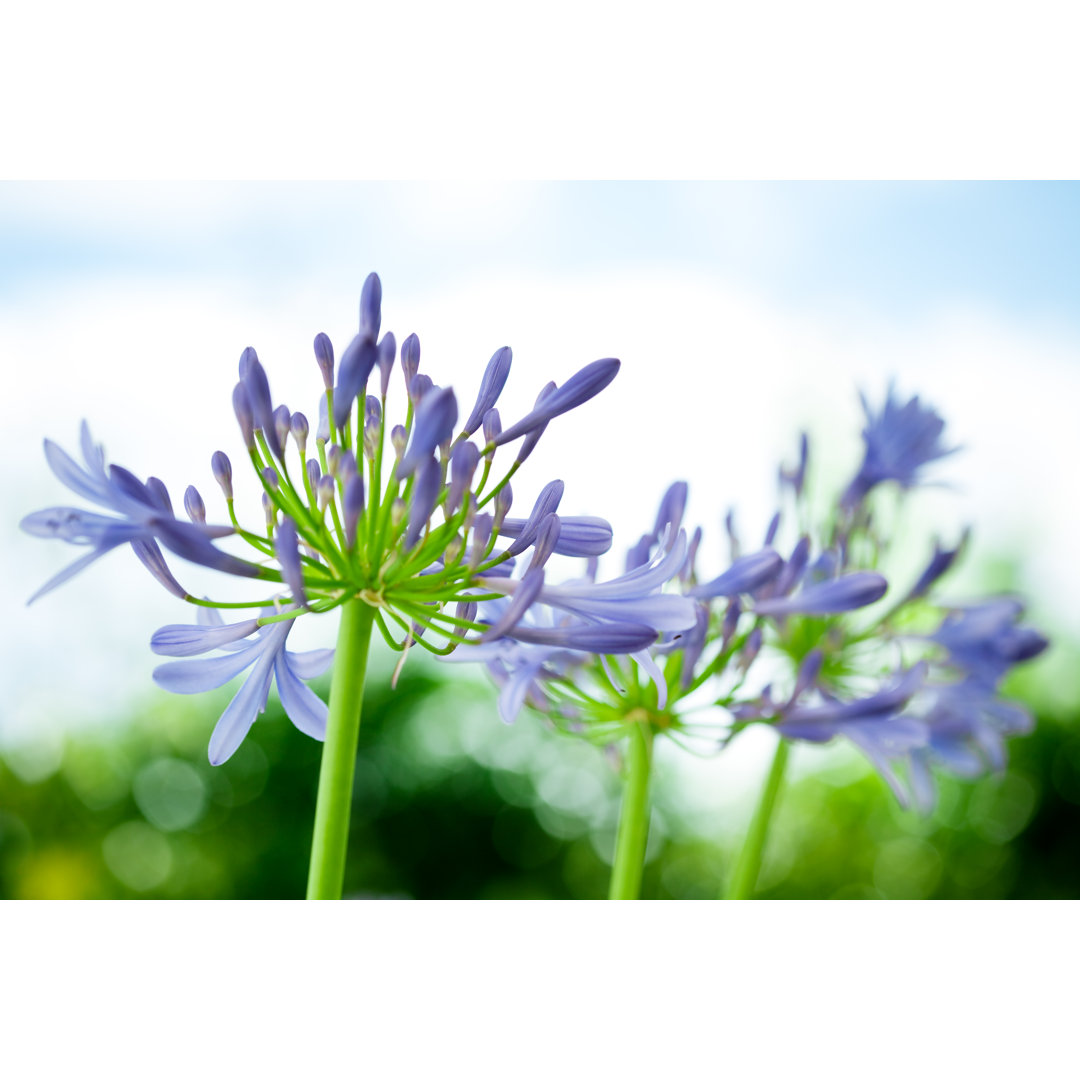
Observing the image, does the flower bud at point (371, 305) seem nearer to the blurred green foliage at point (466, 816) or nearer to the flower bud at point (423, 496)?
the flower bud at point (423, 496)

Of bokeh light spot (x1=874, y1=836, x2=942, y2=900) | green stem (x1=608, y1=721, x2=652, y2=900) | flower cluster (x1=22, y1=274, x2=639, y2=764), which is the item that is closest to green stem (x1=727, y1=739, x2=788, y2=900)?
green stem (x1=608, y1=721, x2=652, y2=900)

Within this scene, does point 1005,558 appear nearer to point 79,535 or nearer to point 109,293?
point 109,293

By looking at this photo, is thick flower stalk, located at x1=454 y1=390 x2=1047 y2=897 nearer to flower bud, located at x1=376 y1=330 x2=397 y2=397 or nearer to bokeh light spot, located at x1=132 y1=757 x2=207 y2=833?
flower bud, located at x1=376 y1=330 x2=397 y2=397

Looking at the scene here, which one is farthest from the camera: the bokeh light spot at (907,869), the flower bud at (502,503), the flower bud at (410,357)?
the bokeh light spot at (907,869)

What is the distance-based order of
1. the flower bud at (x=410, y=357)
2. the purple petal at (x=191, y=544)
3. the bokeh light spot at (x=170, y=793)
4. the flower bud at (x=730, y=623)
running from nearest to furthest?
the purple petal at (x=191, y=544) < the flower bud at (x=410, y=357) < the flower bud at (x=730, y=623) < the bokeh light spot at (x=170, y=793)

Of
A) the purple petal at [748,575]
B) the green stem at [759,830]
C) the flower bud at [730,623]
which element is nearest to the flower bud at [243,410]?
the purple petal at [748,575]

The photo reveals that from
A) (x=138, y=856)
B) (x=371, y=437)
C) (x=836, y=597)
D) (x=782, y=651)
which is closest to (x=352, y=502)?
(x=371, y=437)
